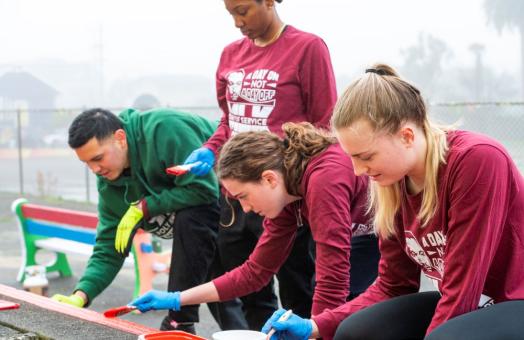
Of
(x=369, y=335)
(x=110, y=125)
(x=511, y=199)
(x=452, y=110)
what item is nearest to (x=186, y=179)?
(x=110, y=125)

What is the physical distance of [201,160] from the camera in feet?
9.09

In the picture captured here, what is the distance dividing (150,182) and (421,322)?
4.63 ft

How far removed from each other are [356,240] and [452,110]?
17.3 feet

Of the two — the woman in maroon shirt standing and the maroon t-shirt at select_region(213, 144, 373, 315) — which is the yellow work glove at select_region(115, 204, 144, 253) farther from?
the maroon t-shirt at select_region(213, 144, 373, 315)

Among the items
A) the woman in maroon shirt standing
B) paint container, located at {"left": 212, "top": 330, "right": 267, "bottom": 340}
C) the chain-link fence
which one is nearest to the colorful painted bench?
the woman in maroon shirt standing

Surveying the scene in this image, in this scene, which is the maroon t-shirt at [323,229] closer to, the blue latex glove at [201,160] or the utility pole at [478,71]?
the blue latex glove at [201,160]

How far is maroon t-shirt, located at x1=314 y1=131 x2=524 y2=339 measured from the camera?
1583 millimetres

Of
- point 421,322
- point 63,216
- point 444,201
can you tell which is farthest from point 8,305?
point 63,216

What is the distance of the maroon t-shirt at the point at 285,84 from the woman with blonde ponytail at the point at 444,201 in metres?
0.83

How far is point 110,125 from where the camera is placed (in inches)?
113

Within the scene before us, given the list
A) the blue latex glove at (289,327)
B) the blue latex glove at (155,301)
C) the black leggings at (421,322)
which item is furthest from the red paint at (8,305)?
the black leggings at (421,322)

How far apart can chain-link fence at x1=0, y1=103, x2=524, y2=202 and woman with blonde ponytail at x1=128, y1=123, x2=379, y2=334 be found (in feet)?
13.6

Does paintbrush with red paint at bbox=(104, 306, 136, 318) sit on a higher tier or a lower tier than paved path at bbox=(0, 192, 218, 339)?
higher

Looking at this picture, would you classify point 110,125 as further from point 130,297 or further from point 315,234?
point 130,297
